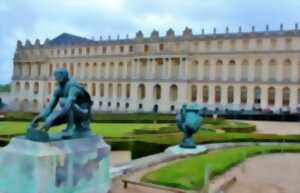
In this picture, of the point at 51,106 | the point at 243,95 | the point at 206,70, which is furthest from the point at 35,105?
the point at 51,106

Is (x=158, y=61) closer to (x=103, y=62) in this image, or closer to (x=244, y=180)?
(x=103, y=62)

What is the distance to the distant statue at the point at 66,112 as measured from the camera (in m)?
7.31

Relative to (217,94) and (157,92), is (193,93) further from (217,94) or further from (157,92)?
(157,92)

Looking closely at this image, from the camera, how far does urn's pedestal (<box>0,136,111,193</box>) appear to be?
673 cm

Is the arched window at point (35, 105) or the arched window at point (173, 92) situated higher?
the arched window at point (173, 92)

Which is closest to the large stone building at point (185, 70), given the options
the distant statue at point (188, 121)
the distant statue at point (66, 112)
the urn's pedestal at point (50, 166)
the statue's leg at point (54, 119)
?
the distant statue at point (188, 121)

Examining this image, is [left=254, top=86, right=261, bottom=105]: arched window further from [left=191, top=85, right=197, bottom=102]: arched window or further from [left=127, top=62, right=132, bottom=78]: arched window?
[left=127, top=62, right=132, bottom=78]: arched window

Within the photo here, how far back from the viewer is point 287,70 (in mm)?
58625

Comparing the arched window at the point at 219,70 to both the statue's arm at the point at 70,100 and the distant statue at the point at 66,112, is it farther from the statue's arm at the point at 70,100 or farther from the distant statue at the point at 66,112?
the statue's arm at the point at 70,100

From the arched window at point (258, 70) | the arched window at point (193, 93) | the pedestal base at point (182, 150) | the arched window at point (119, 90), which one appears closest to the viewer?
the pedestal base at point (182, 150)

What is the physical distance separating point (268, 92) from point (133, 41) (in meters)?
23.8

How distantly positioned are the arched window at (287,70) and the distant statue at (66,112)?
54516mm

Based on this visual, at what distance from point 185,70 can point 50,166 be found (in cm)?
5775

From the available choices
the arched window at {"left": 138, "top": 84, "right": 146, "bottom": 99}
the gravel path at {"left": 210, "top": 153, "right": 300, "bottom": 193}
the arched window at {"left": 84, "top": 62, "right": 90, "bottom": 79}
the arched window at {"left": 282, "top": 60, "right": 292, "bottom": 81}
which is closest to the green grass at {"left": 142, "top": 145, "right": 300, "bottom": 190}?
the gravel path at {"left": 210, "top": 153, "right": 300, "bottom": 193}
